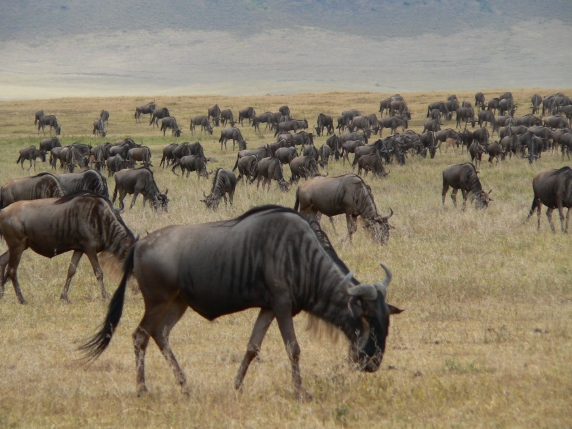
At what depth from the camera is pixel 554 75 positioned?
134m

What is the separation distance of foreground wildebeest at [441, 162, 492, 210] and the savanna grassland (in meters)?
2.03

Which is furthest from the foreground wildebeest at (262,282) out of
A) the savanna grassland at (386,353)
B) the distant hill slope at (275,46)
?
the distant hill slope at (275,46)

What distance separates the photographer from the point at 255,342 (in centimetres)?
602

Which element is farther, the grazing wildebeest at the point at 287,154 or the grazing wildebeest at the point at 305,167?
the grazing wildebeest at the point at 287,154

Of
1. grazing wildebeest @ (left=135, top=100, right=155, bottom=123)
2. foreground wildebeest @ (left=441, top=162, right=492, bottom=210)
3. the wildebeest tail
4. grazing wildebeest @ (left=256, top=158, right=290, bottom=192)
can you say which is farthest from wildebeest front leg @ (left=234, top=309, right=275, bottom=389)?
grazing wildebeest @ (left=135, top=100, right=155, bottom=123)

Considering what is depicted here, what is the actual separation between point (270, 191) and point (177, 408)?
14.9 m

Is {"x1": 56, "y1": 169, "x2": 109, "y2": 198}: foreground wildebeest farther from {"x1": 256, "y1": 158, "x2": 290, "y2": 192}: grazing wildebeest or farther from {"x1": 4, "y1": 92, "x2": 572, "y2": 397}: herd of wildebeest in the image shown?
{"x1": 256, "y1": 158, "x2": 290, "y2": 192}: grazing wildebeest

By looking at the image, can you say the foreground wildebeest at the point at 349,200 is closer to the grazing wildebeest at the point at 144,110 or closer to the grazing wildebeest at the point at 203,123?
the grazing wildebeest at the point at 203,123

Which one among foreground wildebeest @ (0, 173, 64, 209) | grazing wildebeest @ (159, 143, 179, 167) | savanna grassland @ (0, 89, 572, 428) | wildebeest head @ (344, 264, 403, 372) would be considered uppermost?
wildebeest head @ (344, 264, 403, 372)

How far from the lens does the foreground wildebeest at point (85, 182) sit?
48.1 ft

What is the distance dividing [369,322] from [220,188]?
12.1 metres

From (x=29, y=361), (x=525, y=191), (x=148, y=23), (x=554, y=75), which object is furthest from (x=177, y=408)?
(x=148, y=23)

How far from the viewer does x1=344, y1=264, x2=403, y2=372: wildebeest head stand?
19.1ft

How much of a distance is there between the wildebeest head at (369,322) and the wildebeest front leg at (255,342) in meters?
0.68
